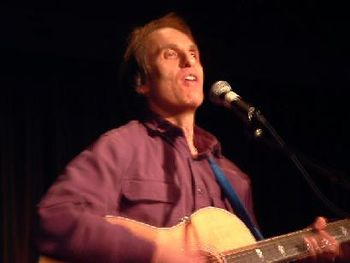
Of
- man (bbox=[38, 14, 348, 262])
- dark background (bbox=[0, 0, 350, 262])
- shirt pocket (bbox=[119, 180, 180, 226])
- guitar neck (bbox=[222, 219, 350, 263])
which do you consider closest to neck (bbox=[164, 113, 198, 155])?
man (bbox=[38, 14, 348, 262])

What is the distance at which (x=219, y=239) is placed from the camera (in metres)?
1.76

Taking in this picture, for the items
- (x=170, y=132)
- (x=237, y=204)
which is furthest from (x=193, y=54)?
(x=237, y=204)

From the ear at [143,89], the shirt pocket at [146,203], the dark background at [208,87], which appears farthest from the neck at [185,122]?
the dark background at [208,87]

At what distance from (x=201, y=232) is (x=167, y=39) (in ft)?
2.88

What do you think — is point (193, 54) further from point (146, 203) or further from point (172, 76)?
point (146, 203)

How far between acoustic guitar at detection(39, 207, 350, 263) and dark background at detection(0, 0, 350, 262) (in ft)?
3.03

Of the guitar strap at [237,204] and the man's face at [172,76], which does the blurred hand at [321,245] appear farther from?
the man's face at [172,76]

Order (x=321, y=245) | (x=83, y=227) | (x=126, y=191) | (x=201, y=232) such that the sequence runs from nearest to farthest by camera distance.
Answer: (x=83, y=227), (x=201, y=232), (x=126, y=191), (x=321, y=245)

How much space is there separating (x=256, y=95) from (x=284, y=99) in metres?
0.20

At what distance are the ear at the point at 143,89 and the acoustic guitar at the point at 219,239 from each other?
62 centimetres

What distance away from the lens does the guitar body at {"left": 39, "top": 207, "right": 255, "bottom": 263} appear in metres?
1.65

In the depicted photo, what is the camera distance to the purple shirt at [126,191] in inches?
62.6

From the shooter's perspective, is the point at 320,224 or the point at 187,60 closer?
the point at 320,224

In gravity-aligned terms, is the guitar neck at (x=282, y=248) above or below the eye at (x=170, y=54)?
below
